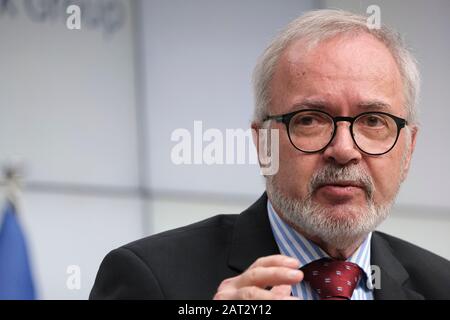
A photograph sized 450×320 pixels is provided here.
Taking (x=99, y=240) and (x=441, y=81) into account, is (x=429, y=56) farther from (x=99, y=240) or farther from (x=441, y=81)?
(x=99, y=240)

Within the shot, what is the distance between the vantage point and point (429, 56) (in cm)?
251

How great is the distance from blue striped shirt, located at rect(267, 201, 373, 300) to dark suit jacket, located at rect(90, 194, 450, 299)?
0.02 meters

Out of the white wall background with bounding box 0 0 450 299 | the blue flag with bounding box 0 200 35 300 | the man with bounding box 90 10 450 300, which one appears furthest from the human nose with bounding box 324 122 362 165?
the blue flag with bounding box 0 200 35 300

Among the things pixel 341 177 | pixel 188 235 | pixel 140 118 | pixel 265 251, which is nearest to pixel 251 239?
pixel 265 251

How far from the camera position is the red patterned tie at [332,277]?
1.58 meters

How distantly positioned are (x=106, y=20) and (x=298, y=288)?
3.95 ft

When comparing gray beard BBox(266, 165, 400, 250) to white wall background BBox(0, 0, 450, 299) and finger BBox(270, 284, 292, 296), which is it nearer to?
finger BBox(270, 284, 292, 296)

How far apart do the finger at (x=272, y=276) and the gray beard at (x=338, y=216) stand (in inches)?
12.6

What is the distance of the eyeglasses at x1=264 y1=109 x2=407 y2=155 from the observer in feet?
5.30

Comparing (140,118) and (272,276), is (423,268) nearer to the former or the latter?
(272,276)

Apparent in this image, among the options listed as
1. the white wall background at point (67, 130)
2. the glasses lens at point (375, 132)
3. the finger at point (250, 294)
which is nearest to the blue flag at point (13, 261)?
the white wall background at point (67, 130)

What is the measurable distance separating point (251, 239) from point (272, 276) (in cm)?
42

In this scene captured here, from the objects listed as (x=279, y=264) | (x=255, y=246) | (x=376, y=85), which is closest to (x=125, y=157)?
(x=255, y=246)

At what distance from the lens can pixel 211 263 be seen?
1652mm
